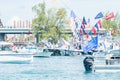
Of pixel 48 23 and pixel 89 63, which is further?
pixel 48 23

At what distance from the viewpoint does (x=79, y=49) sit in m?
158

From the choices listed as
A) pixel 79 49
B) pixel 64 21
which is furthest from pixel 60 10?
pixel 79 49

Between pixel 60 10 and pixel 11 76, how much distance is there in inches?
4126

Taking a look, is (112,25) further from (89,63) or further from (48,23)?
(89,63)

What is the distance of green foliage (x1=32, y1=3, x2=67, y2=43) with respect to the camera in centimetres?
18188

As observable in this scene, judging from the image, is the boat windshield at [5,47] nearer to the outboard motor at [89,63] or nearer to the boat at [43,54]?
the boat at [43,54]

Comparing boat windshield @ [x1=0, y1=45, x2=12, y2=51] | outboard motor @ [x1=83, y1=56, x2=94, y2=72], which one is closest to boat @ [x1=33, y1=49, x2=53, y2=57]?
boat windshield @ [x1=0, y1=45, x2=12, y2=51]

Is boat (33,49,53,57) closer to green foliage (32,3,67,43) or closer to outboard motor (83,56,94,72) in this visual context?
green foliage (32,3,67,43)

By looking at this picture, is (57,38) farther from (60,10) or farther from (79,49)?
(79,49)

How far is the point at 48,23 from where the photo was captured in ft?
615

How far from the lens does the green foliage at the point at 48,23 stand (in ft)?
597

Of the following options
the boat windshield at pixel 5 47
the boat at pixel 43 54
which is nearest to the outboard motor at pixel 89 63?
the boat at pixel 43 54

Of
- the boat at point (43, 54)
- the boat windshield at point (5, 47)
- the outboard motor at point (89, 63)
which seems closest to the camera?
the outboard motor at point (89, 63)

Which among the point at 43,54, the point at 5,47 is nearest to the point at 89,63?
the point at 43,54
